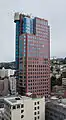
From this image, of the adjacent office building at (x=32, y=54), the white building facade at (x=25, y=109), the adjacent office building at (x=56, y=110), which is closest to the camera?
the white building facade at (x=25, y=109)

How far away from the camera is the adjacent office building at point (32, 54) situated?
48000 mm

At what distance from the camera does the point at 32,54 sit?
49094 mm

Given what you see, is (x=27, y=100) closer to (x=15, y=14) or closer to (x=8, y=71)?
(x=15, y=14)

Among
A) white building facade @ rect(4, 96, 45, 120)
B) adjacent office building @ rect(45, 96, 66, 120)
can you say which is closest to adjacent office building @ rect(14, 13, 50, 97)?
adjacent office building @ rect(45, 96, 66, 120)

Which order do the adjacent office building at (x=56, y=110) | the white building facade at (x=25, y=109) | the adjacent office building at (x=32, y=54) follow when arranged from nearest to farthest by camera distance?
the white building facade at (x=25, y=109) → the adjacent office building at (x=56, y=110) → the adjacent office building at (x=32, y=54)

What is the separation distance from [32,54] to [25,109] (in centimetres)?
2834

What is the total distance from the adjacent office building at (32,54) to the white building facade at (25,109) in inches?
909

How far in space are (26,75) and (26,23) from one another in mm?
15562

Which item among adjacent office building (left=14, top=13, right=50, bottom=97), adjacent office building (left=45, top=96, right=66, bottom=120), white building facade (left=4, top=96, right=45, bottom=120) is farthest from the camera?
adjacent office building (left=14, top=13, right=50, bottom=97)

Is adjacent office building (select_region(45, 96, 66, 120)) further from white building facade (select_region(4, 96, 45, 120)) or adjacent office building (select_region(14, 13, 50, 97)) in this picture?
adjacent office building (select_region(14, 13, 50, 97))

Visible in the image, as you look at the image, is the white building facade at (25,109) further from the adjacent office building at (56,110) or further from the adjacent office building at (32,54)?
the adjacent office building at (32,54)

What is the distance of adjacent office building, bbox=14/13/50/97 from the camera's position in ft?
157

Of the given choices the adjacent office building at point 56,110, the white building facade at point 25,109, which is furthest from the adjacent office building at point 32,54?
the white building facade at point 25,109

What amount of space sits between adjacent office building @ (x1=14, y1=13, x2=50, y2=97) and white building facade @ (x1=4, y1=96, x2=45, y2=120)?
75.8 feet
